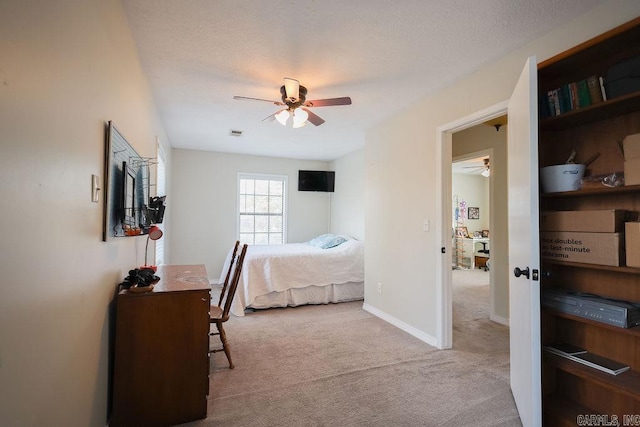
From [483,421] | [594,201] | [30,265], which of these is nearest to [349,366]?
[483,421]

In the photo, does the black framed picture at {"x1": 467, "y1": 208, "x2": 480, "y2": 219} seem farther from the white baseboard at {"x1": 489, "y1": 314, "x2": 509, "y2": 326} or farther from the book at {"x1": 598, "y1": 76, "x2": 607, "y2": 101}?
the book at {"x1": 598, "y1": 76, "x2": 607, "y2": 101}

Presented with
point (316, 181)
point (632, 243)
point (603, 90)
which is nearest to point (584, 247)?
point (632, 243)

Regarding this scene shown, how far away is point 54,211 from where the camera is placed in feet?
3.35

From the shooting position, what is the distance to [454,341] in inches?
120

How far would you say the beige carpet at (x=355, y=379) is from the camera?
1883mm

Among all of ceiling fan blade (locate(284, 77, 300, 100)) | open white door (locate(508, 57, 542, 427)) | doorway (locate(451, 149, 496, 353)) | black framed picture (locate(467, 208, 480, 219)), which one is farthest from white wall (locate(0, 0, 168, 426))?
black framed picture (locate(467, 208, 480, 219))

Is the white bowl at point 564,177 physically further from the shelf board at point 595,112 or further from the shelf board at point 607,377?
the shelf board at point 607,377

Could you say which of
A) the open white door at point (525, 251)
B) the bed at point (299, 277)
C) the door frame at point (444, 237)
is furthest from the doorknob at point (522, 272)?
the bed at point (299, 277)

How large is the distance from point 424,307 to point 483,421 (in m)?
1.26

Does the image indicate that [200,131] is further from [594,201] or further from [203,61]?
[594,201]

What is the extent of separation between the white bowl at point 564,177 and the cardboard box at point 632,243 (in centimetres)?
32

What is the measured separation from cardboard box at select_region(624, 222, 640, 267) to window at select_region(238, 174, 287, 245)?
17.5ft

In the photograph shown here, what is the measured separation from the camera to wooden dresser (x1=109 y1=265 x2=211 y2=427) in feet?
5.55

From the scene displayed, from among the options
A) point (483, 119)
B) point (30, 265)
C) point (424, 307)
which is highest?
point (483, 119)
